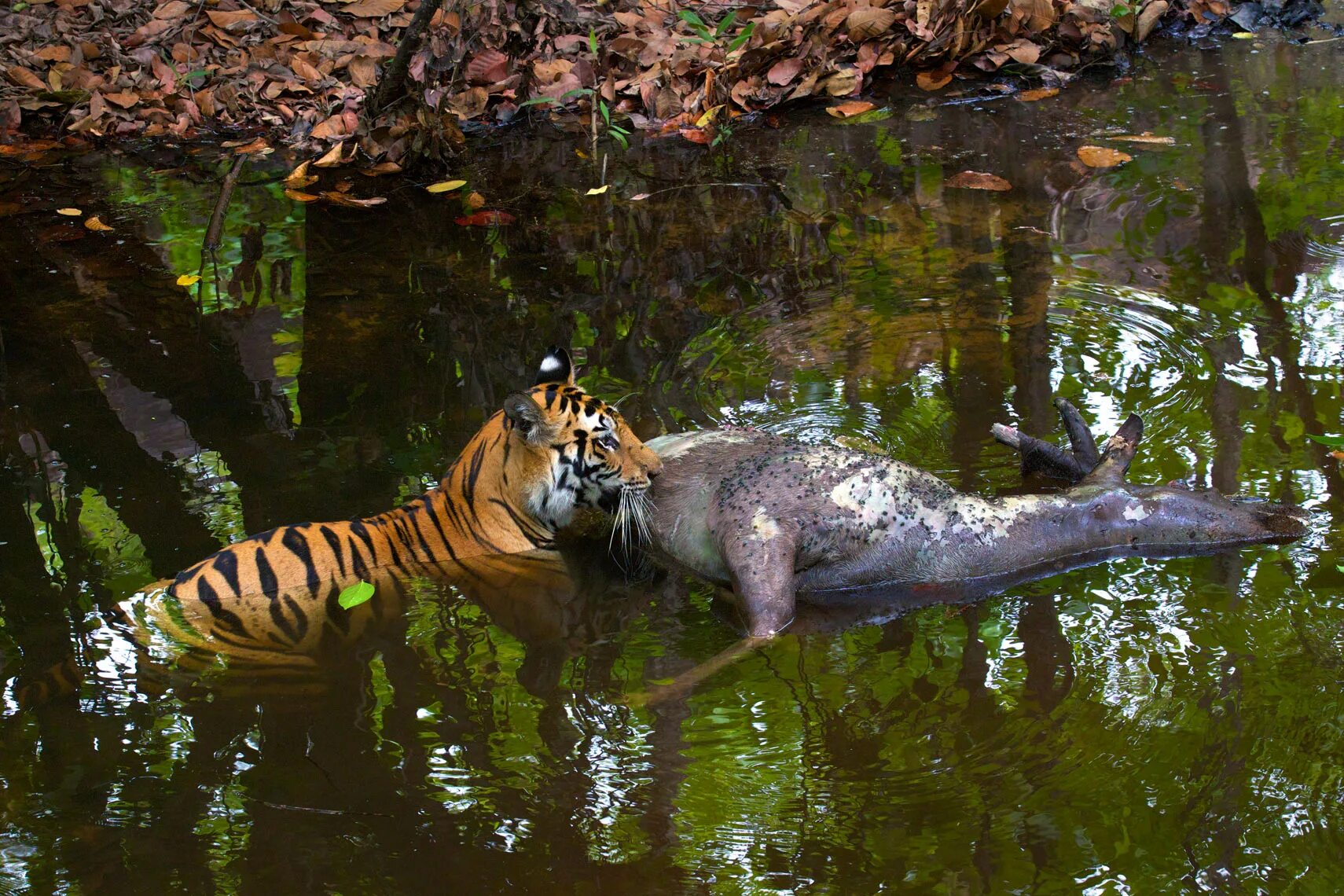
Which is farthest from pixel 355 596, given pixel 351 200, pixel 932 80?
pixel 932 80

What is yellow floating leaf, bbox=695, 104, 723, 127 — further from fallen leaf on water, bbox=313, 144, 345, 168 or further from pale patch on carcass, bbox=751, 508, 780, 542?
pale patch on carcass, bbox=751, 508, 780, 542

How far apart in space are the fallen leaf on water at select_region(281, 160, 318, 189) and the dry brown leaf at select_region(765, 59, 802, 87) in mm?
3115

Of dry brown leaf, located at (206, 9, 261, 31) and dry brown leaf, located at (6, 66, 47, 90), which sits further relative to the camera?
dry brown leaf, located at (206, 9, 261, 31)

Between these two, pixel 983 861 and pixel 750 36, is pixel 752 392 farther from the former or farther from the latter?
pixel 750 36

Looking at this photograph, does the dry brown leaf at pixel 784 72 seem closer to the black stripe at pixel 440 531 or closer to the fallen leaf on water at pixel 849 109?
the fallen leaf on water at pixel 849 109

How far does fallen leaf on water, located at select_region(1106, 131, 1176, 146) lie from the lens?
24.3 ft

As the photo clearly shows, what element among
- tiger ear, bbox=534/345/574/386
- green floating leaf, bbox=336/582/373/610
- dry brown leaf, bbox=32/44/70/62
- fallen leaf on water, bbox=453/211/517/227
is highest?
dry brown leaf, bbox=32/44/70/62

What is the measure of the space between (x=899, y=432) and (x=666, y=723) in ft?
5.91

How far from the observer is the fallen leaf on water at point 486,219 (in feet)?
23.7

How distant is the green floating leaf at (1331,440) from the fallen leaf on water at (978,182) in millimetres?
2889

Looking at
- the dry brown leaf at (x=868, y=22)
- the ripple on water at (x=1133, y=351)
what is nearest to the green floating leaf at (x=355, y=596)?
the ripple on water at (x=1133, y=351)

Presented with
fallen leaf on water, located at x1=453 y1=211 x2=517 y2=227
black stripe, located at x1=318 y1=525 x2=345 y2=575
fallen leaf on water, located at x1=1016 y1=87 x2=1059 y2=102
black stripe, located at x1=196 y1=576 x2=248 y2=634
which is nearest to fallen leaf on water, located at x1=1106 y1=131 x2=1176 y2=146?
fallen leaf on water, located at x1=1016 y1=87 x2=1059 y2=102

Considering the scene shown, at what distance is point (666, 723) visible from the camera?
139 inches

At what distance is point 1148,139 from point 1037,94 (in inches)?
44.4
